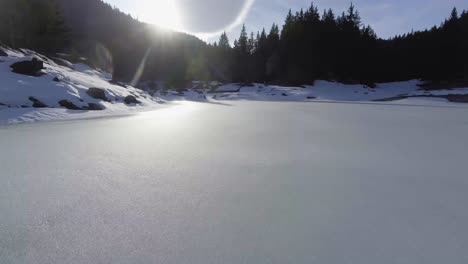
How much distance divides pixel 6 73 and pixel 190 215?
417 inches

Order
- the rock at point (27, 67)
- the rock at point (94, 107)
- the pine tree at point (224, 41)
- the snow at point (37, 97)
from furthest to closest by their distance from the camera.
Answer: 1. the pine tree at point (224, 41)
2. the rock at point (27, 67)
3. the rock at point (94, 107)
4. the snow at point (37, 97)

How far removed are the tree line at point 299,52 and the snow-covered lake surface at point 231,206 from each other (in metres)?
36.4

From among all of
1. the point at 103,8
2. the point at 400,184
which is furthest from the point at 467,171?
the point at 103,8

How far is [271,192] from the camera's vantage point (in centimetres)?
178

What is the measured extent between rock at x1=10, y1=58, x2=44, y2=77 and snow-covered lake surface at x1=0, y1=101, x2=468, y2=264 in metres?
8.21

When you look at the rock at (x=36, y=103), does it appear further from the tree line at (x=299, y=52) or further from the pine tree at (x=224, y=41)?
the pine tree at (x=224, y=41)

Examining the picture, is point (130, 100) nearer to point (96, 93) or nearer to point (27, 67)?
point (96, 93)

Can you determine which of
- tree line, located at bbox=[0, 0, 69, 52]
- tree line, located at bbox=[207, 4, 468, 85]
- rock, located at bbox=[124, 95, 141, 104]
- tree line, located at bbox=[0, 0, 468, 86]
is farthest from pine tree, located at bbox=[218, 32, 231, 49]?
rock, located at bbox=[124, 95, 141, 104]

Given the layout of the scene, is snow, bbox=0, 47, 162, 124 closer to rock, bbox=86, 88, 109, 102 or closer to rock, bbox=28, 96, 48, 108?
rock, bbox=28, 96, 48, 108

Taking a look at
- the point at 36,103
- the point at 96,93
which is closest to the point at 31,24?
the point at 96,93

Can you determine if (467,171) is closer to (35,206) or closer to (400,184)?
(400,184)

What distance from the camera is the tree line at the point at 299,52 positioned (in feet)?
124

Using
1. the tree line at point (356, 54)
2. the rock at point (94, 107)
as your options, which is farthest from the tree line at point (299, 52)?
the rock at point (94, 107)

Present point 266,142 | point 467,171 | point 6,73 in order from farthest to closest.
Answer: point 6,73 < point 266,142 < point 467,171
